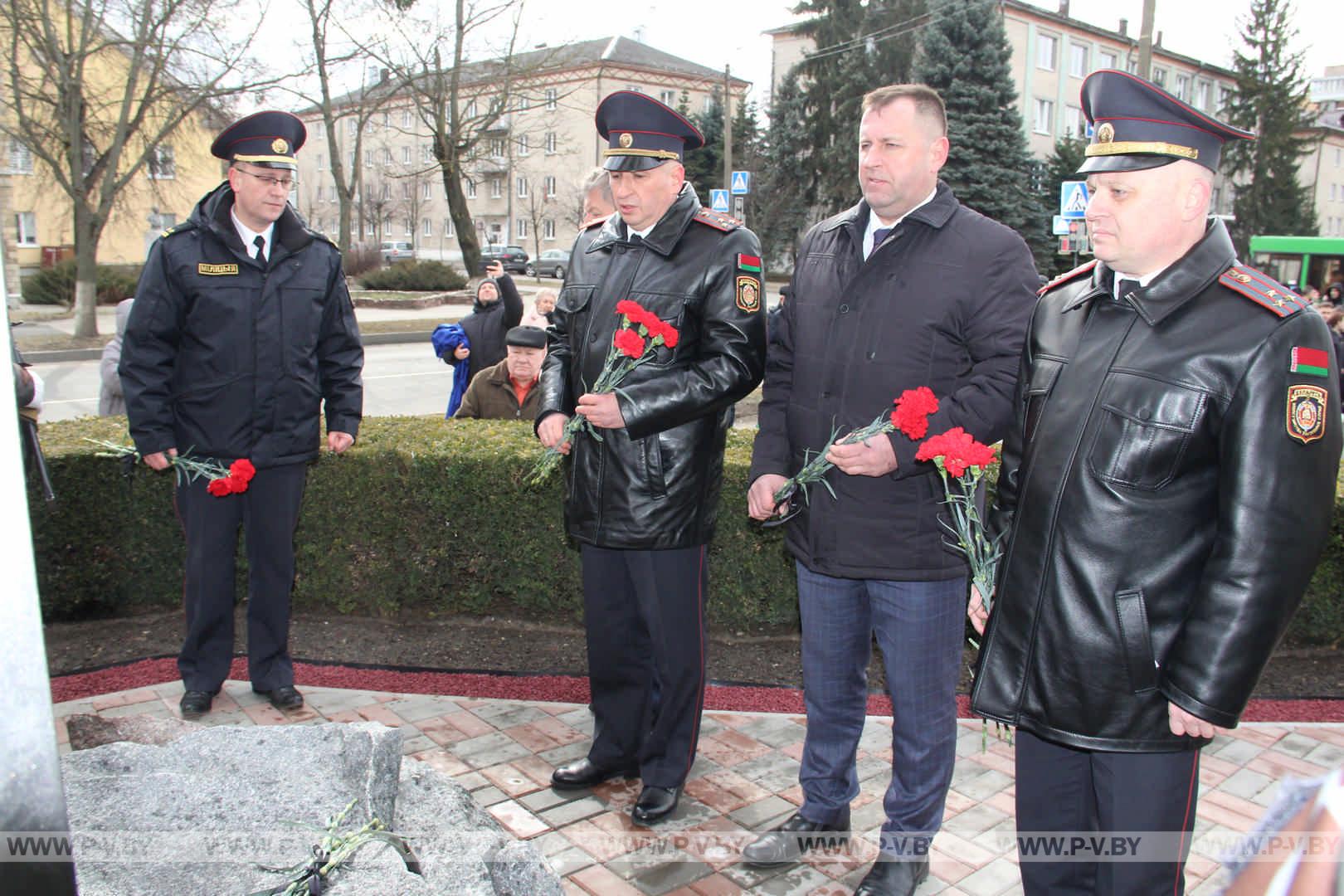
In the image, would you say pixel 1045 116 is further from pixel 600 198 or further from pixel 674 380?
pixel 674 380

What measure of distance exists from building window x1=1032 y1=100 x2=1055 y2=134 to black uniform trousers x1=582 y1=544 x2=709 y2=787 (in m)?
51.4

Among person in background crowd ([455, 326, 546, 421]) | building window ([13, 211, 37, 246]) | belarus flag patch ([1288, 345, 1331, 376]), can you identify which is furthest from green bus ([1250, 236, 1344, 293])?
building window ([13, 211, 37, 246])

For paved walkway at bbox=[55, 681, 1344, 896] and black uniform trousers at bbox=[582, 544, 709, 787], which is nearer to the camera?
paved walkway at bbox=[55, 681, 1344, 896]

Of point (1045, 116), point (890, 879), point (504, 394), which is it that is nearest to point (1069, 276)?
point (890, 879)

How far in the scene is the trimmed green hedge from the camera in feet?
17.0

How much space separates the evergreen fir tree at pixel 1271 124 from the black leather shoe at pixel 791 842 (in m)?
51.8

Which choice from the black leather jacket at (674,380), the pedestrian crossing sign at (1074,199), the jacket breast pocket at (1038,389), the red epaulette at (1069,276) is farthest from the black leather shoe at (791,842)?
the pedestrian crossing sign at (1074,199)

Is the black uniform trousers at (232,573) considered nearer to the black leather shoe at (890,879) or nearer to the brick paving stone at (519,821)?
the brick paving stone at (519,821)

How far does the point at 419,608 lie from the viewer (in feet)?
18.1

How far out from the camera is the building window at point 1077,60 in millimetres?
49556

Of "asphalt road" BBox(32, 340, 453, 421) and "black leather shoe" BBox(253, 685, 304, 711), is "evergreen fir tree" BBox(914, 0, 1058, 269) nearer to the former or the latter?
"asphalt road" BBox(32, 340, 453, 421)

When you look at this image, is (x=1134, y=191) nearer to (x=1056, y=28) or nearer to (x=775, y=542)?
(x=775, y=542)

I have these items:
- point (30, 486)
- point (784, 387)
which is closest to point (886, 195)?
→ point (784, 387)

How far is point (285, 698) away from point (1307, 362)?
3.92m
